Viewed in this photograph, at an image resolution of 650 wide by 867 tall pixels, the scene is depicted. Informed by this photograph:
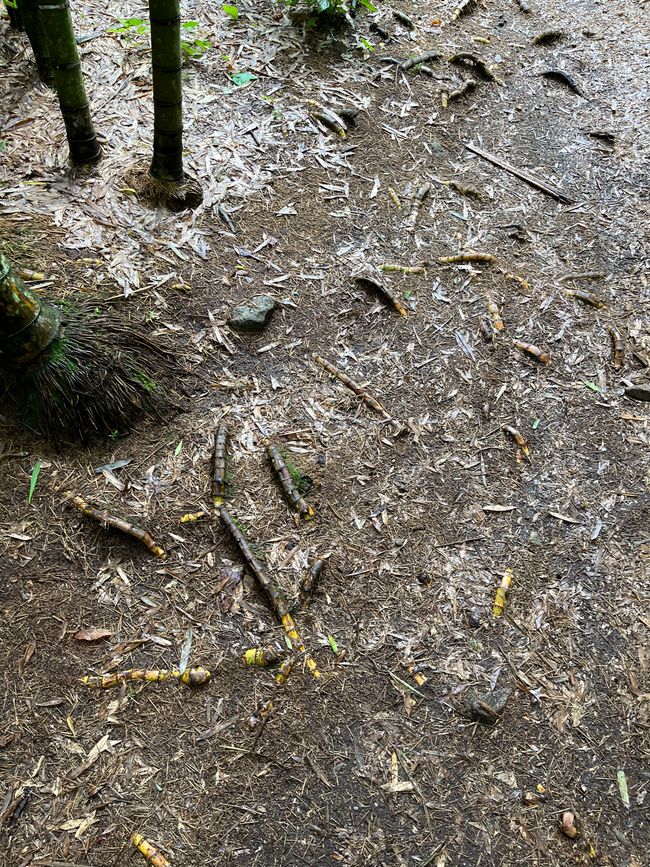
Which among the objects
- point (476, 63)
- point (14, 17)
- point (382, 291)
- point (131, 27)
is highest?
point (14, 17)

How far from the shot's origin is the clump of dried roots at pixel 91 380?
3.32 metres

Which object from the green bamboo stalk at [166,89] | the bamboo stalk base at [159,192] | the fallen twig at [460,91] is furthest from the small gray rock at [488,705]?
the fallen twig at [460,91]

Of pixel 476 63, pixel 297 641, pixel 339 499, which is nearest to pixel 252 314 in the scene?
pixel 339 499

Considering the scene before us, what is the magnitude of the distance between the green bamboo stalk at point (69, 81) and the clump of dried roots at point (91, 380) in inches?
59.1

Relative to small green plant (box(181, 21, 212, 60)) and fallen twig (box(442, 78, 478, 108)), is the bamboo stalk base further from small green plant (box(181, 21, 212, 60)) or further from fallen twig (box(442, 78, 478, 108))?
fallen twig (box(442, 78, 478, 108))

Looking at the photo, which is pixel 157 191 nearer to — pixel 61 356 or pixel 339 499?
pixel 61 356

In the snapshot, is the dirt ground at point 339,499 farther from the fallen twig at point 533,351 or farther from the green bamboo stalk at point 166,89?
the green bamboo stalk at point 166,89

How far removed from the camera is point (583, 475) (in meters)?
3.85

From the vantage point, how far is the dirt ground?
2.63 metres

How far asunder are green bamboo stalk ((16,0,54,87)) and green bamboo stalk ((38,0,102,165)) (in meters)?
0.35

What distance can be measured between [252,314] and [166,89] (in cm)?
159

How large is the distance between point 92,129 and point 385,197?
2.34 m

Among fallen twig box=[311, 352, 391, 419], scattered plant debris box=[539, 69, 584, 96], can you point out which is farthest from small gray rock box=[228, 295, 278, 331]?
scattered plant debris box=[539, 69, 584, 96]

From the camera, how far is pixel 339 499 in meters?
3.54
